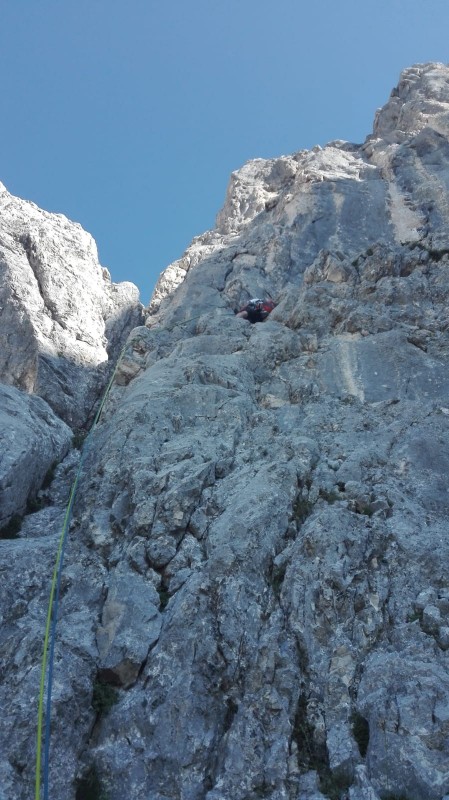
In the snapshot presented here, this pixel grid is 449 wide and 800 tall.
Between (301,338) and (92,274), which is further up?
(92,274)

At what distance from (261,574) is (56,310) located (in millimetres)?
17038

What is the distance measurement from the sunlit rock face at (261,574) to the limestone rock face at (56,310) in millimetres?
2332

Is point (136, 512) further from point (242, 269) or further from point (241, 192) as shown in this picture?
point (241, 192)

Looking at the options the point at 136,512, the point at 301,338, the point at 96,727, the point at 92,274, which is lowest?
the point at 96,727

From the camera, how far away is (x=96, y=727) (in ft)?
35.4

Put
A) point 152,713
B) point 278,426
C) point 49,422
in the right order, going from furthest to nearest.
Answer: point 49,422
point 278,426
point 152,713

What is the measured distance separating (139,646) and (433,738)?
4.84 metres

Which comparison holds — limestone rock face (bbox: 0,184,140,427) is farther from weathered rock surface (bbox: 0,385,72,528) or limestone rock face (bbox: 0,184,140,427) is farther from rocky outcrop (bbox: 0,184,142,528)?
weathered rock surface (bbox: 0,385,72,528)

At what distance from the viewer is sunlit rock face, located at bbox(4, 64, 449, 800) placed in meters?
10.1

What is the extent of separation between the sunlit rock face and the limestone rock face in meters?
2.33

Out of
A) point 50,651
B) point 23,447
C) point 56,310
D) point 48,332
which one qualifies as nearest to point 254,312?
point 48,332

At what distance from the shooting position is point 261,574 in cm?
1242

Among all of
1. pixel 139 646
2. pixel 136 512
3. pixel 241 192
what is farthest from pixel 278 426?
pixel 241 192

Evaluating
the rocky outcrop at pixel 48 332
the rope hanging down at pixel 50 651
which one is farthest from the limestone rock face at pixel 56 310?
the rope hanging down at pixel 50 651
